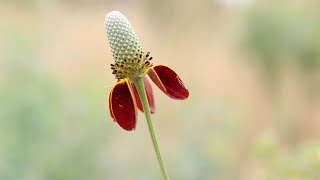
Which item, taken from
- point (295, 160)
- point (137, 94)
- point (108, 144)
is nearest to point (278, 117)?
point (108, 144)

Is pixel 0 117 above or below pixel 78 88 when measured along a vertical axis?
below

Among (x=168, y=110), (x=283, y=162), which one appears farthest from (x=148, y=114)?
(x=168, y=110)

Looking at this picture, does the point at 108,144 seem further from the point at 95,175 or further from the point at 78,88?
the point at 78,88

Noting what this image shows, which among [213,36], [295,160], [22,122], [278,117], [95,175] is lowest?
[295,160]

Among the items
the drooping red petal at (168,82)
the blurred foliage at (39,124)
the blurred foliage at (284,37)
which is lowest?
the drooping red petal at (168,82)

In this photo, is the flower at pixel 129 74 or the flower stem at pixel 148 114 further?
the flower at pixel 129 74

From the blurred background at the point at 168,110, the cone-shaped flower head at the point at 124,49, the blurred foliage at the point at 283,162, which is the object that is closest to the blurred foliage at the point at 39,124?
the blurred background at the point at 168,110

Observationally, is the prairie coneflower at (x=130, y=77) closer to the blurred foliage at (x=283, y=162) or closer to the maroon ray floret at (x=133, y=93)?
the maroon ray floret at (x=133, y=93)

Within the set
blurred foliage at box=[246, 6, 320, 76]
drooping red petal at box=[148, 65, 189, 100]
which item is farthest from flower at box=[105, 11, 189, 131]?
blurred foliage at box=[246, 6, 320, 76]
